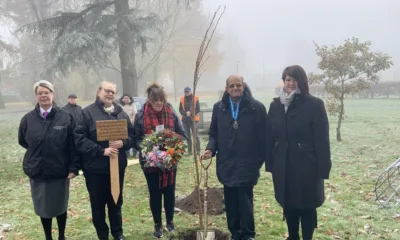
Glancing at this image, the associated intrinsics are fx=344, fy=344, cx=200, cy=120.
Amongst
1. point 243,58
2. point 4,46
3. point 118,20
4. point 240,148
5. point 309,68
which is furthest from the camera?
point 309,68

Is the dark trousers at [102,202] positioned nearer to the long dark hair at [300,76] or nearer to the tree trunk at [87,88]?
the long dark hair at [300,76]

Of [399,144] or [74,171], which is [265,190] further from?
[399,144]

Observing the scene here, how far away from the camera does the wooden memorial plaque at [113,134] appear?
3617 mm

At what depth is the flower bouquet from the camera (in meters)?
3.74

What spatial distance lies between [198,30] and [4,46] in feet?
62.6

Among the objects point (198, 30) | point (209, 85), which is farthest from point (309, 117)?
point (209, 85)

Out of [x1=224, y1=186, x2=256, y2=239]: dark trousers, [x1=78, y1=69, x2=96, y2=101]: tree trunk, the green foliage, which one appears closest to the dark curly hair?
[x1=224, y1=186, x2=256, y2=239]: dark trousers

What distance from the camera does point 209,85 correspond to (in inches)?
2894

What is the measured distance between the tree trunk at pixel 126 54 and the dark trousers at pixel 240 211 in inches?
363

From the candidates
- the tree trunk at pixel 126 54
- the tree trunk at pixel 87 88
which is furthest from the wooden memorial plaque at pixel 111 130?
the tree trunk at pixel 87 88

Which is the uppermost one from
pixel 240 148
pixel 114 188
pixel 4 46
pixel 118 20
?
pixel 4 46

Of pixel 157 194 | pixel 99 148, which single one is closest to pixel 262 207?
pixel 157 194

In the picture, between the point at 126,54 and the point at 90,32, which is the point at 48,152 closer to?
the point at 90,32

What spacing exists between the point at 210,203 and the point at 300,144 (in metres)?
2.48
